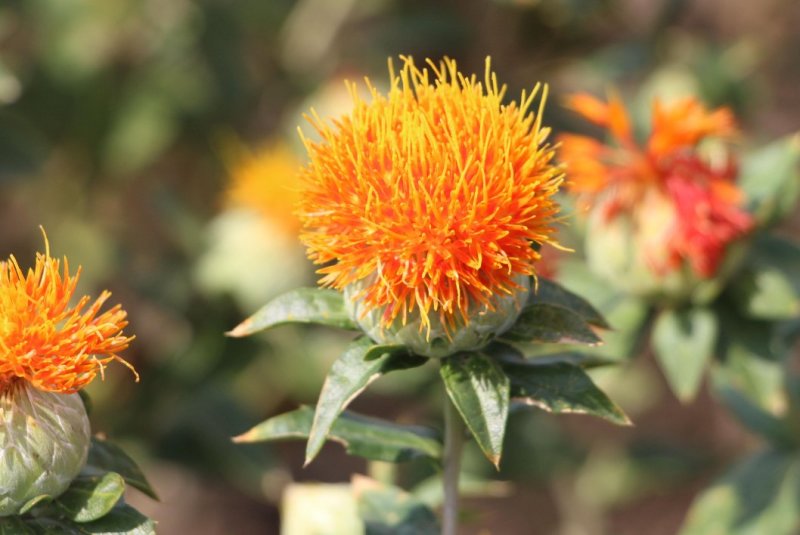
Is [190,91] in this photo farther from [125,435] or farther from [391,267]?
[391,267]

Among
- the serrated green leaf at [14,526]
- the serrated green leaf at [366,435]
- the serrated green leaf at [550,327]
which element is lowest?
the serrated green leaf at [366,435]

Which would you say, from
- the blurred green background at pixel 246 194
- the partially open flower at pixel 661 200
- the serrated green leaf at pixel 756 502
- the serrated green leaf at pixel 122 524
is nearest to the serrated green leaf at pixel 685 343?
the partially open flower at pixel 661 200

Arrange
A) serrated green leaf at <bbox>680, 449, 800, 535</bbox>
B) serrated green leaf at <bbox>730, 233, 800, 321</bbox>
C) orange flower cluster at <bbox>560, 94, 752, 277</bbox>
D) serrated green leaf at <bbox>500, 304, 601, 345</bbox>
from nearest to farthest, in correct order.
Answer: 1. serrated green leaf at <bbox>500, 304, 601, 345</bbox>
2. orange flower cluster at <bbox>560, 94, 752, 277</bbox>
3. serrated green leaf at <bbox>730, 233, 800, 321</bbox>
4. serrated green leaf at <bbox>680, 449, 800, 535</bbox>

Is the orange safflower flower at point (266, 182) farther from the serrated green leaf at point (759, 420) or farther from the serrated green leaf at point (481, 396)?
the serrated green leaf at point (481, 396)

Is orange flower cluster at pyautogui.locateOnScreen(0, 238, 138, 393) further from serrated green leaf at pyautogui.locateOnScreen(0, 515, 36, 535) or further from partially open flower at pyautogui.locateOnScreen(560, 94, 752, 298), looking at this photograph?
partially open flower at pyautogui.locateOnScreen(560, 94, 752, 298)

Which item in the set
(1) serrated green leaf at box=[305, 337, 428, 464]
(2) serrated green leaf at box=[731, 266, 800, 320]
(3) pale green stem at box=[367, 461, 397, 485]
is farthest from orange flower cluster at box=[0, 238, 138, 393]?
(2) serrated green leaf at box=[731, 266, 800, 320]

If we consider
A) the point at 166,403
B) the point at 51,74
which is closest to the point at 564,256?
the point at 166,403

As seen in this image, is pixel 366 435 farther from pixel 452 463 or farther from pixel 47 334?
pixel 47 334
